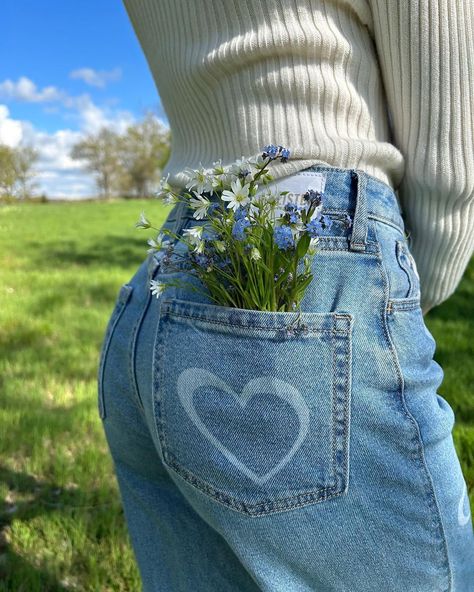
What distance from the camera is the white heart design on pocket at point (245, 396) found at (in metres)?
0.81

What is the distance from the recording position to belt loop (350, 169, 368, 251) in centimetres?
88

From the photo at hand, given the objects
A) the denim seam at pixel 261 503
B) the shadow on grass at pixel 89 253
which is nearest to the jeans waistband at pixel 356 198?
the denim seam at pixel 261 503

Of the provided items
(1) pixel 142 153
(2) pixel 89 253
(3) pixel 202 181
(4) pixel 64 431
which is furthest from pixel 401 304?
(1) pixel 142 153

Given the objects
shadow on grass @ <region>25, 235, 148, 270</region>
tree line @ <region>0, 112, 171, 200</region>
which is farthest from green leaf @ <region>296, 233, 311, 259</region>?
tree line @ <region>0, 112, 171, 200</region>

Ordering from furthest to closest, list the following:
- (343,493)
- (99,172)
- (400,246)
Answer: (99,172) → (400,246) → (343,493)

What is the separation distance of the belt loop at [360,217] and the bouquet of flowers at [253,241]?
0.06ft

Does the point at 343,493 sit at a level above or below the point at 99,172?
below

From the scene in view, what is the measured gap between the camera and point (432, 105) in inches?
38.8

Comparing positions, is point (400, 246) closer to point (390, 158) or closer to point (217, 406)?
point (390, 158)

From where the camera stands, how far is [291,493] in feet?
2.68

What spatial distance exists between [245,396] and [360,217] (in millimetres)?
321

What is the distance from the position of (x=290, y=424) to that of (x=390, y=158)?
0.50 meters

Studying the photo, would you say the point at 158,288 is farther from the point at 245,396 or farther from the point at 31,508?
the point at 31,508

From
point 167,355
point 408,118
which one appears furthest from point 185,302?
point 408,118
